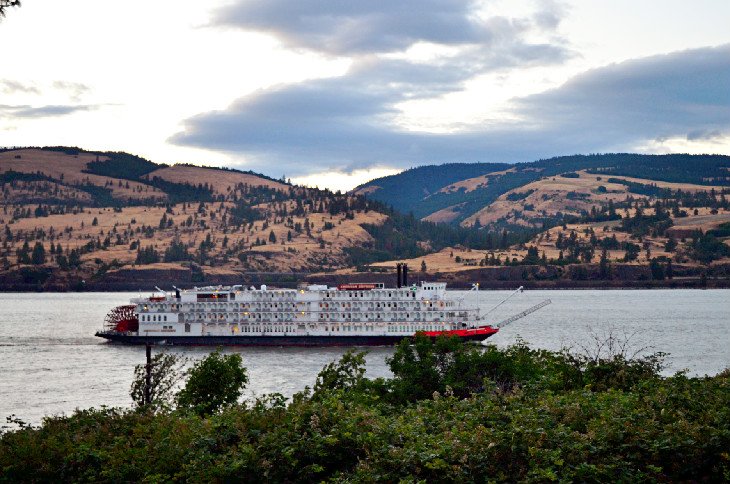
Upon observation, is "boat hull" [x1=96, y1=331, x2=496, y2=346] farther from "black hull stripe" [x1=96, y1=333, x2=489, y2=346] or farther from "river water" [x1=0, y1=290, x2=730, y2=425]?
"river water" [x1=0, y1=290, x2=730, y2=425]

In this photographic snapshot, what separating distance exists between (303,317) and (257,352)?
31.2 ft

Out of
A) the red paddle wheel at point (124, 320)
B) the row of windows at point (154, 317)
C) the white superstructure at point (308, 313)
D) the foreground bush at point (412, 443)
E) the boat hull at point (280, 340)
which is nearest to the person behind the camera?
the foreground bush at point (412, 443)

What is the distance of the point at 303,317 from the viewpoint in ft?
335

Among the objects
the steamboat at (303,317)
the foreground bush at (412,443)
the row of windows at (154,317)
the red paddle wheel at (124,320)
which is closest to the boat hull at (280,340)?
the steamboat at (303,317)

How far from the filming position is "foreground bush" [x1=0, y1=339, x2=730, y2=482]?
60.5ft

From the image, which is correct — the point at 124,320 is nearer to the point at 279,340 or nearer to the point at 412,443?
the point at 279,340

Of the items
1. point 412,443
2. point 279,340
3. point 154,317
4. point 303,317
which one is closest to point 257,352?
point 279,340

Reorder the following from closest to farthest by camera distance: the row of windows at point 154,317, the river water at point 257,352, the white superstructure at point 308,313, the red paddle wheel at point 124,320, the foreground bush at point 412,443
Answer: the foreground bush at point 412,443, the river water at point 257,352, the white superstructure at point 308,313, the row of windows at point 154,317, the red paddle wheel at point 124,320

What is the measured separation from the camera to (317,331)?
333 ft

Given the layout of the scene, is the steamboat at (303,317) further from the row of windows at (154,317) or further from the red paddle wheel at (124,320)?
the red paddle wheel at (124,320)

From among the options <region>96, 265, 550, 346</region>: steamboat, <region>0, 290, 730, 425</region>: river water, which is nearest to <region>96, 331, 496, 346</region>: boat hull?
<region>96, 265, 550, 346</region>: steamboat

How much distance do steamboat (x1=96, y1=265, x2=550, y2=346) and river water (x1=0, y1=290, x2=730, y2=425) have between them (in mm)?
2850

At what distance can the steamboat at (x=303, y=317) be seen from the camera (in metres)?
98.9

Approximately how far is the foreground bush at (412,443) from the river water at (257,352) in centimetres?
939
